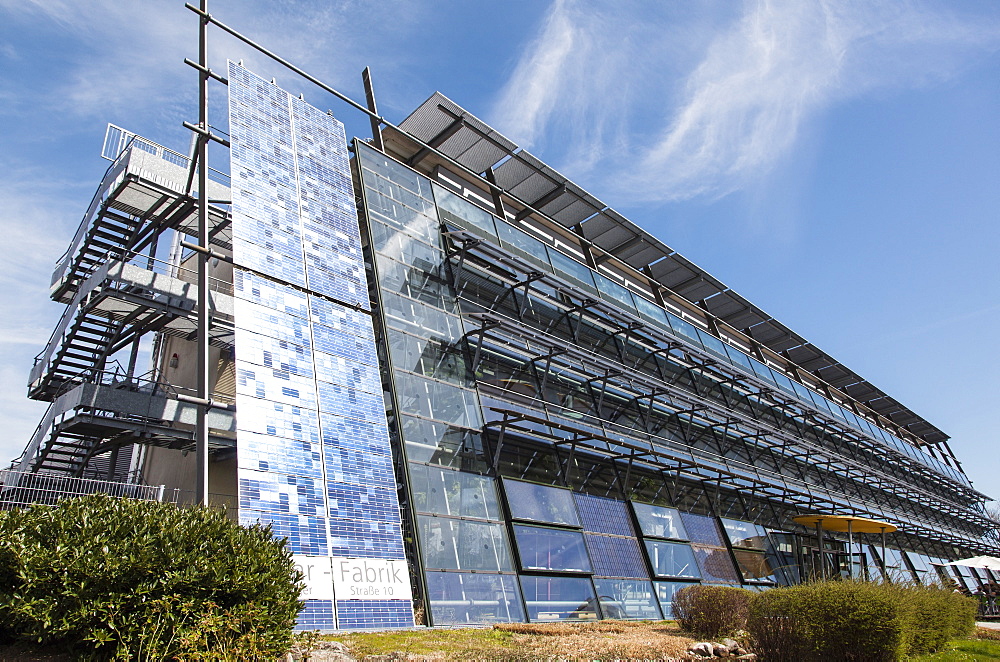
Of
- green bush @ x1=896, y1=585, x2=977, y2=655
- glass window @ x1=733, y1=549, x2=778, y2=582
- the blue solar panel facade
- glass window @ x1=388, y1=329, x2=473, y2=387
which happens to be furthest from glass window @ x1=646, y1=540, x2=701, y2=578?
the blue solar panel facade

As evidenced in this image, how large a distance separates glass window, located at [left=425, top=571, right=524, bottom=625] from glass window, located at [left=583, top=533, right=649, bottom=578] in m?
2.88

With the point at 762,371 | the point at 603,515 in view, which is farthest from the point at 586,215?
the point at 603,515

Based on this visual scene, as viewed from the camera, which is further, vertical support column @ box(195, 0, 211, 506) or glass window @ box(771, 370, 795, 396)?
glass window @ box(771, 370, 795, 396)

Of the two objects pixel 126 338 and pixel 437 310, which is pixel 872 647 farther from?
pixel 126 338

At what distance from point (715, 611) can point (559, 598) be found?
3040mm

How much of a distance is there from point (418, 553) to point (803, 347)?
40466mm

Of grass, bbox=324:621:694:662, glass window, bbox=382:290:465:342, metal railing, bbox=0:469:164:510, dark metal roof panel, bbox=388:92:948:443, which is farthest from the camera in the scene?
dark metal roof panel, bbox=388:92:948:443

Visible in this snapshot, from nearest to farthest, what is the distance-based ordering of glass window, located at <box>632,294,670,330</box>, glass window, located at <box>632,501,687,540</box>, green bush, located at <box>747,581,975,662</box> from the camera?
green bush, located at <box>747,581,975,662</box> → glass window, located at <box>632,501,687,540</box> → glass window, located at <box>632,294,670,330</box>

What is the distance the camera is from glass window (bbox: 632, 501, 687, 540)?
58.6 feet

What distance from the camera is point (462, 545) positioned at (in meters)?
13.1

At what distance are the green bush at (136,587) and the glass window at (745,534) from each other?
683 inches

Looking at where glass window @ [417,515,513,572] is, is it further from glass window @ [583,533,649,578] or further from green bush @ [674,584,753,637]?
green bush @ [674,584,753,637]

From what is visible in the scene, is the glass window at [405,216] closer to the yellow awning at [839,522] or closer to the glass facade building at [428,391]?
the glass facade building at [428,391]

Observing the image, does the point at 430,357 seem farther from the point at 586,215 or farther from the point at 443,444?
the point at 586,215
